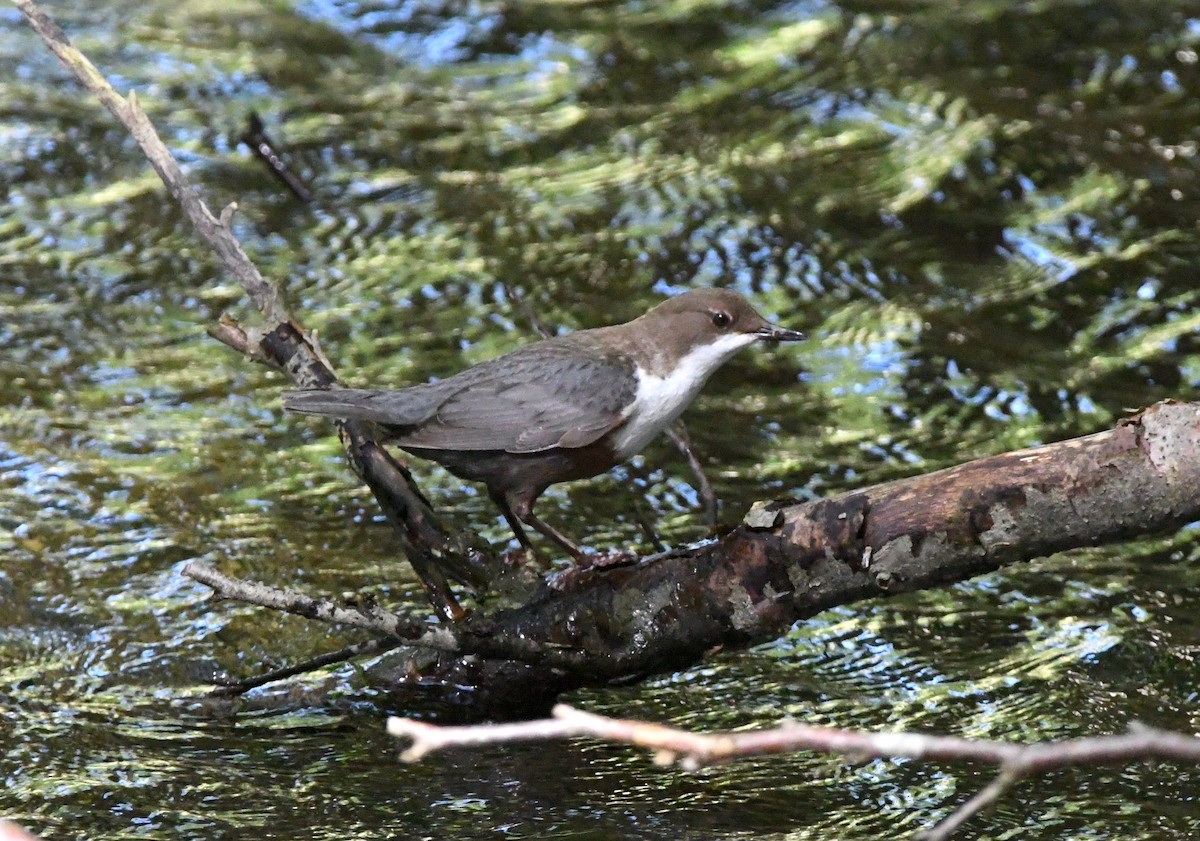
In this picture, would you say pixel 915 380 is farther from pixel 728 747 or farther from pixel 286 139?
pixel 728 747

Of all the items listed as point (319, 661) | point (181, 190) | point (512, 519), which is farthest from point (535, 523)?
point (181, 190)

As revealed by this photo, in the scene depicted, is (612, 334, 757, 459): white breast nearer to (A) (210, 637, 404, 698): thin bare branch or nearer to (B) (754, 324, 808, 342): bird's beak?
(B) (754, 324, 808, 342): bird's beak

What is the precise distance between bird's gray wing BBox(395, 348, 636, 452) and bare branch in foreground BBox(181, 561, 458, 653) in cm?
63

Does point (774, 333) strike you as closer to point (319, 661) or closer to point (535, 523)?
point (535, 523)

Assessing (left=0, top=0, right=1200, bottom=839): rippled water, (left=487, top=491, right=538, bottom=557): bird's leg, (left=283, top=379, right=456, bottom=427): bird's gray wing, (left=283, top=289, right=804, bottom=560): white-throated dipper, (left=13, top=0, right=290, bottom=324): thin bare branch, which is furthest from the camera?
(left=13, top=0, right=290, bottom=324): thin bare branch

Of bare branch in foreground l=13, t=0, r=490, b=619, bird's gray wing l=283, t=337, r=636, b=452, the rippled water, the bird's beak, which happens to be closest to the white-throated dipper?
bird's gray wing l=283, t=337, r=636, b=452

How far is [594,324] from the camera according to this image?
19.0 ft

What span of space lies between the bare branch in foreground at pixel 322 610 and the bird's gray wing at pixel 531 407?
0.63 m

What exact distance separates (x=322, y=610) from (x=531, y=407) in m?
0.96

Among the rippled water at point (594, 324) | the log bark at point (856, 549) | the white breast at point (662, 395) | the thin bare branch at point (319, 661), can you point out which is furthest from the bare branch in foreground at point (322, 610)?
the white breast at point (662, 395)

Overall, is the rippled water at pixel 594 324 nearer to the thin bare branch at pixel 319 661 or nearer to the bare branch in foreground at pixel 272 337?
the thin bare branch at pixel 319 661

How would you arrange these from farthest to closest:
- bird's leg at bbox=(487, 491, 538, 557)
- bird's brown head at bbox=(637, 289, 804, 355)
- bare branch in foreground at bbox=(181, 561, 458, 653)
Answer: bird's brown head at bbox=(637, 289, 804, 355), bird's leg at bbox=(487, 491, 538, 557), bare branch in foreground at bbox=(181, 561, 458, 653)

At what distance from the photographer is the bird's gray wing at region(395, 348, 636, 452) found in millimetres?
3660

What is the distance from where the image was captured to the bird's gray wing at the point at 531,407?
12.0ft
